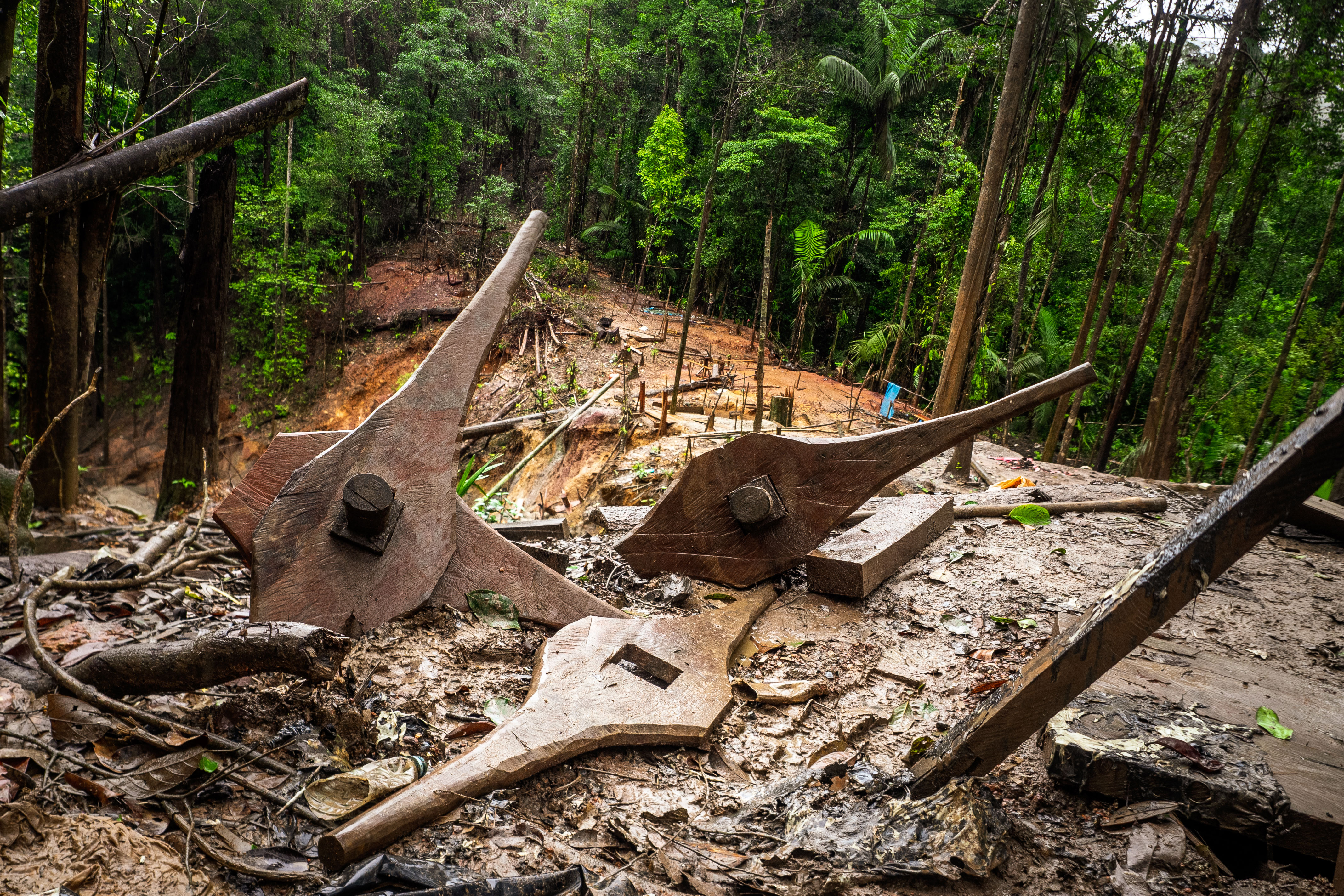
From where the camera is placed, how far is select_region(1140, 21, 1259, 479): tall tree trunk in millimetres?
10172

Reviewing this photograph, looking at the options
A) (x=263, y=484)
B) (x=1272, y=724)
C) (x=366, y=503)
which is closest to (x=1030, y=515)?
(x=1272, y=724)

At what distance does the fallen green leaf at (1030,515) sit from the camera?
427cm

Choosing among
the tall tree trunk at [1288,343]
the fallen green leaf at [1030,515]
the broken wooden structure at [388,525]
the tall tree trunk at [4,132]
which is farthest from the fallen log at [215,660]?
the tall tree trunk at [1288,343]

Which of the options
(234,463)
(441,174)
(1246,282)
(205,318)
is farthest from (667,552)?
(1246,282)

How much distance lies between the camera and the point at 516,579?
2.70 m

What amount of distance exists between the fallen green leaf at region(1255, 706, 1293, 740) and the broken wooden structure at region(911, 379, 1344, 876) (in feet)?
0.84

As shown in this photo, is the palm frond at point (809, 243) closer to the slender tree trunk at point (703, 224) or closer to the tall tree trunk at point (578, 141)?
the slender tree trunk at point (703, 224)

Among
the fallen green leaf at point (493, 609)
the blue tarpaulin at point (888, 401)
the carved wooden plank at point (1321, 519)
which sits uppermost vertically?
the carved wooden plank at point (1321, 519)

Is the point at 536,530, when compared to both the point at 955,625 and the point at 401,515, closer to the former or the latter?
the point at 401,515

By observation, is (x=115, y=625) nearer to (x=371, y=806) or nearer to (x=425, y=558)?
(x=425, y=558)

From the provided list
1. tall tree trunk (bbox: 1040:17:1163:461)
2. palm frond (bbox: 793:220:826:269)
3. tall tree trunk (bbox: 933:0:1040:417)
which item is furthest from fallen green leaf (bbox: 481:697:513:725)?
palm frond (bbox: 793:220:826:269)

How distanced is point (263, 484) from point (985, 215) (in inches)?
211

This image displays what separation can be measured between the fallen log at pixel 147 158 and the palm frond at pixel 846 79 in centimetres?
1844

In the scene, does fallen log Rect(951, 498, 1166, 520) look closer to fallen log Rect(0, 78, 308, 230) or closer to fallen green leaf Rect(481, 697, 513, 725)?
fallen green leaf Rect(481, 697, 513, 725)
